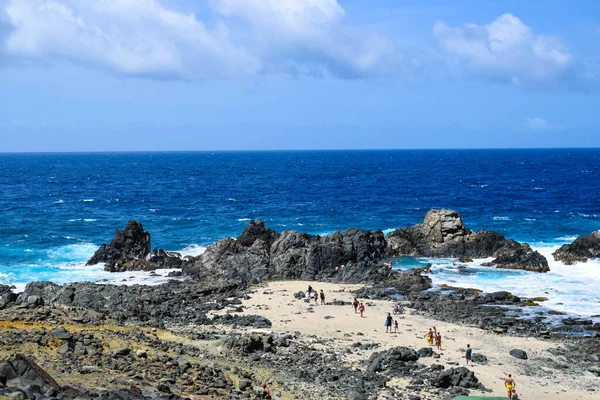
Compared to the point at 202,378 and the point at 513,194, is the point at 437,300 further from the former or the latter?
the point at 513,194

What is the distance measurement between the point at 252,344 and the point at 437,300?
2051 centimetres

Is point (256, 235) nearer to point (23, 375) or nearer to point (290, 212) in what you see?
point (290, 212)

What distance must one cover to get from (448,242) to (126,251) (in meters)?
36.2

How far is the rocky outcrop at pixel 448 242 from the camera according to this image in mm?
65312

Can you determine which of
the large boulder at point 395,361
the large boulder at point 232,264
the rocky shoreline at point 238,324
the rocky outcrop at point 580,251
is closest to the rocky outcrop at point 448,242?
the rocky shoreline at point 238,324

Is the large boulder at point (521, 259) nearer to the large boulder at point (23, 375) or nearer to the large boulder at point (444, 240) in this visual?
the large boulder at point (444, 240)

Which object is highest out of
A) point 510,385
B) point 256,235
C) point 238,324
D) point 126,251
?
point 256,235

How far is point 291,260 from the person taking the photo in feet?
197

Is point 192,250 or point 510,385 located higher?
point 510,385

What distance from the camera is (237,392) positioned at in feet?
89.0

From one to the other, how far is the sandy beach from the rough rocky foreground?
228 inches

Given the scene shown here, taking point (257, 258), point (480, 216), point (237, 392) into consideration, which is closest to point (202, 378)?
point (237, 392)

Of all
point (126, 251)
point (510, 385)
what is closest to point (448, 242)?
point (126, 251)

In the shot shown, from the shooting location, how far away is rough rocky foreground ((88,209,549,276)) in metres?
58.7
